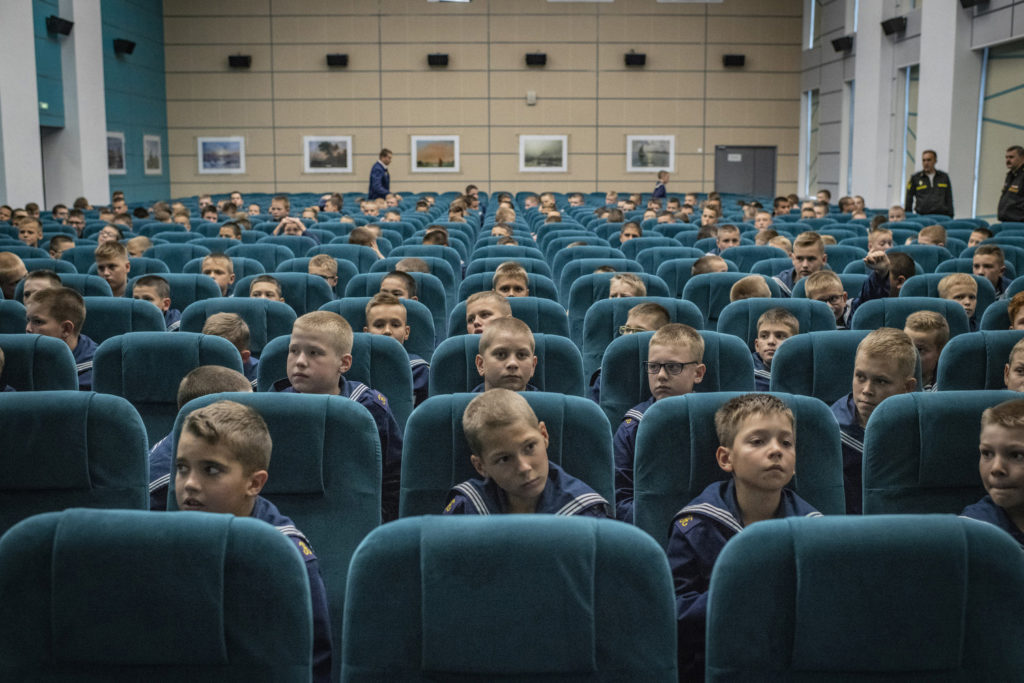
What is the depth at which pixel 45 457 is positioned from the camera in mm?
2889

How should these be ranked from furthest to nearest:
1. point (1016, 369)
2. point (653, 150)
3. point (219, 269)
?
point (653, 150), point (219, 269), point (1016, 369)

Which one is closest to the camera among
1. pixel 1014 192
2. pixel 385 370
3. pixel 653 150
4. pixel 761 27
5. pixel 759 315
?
pixel 385 370

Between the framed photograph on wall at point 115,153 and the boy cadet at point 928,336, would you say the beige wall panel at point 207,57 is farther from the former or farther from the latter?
the boy cadet at point 928,336

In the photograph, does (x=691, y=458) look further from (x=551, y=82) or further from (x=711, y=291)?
(x=551, y=82)

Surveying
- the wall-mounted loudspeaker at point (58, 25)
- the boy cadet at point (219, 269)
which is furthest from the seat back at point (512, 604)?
the wall-mounted loudspeaker at point (58, 25)

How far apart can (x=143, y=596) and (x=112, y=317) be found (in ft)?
13.3

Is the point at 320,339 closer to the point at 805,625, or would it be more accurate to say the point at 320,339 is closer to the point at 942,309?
the point at 805,625

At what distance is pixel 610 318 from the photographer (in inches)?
215

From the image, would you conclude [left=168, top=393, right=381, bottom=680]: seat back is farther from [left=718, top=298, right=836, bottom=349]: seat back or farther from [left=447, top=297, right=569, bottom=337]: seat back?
[left=718, top=298, right=836, bottom=349]: seat back

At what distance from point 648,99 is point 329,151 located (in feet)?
27.4

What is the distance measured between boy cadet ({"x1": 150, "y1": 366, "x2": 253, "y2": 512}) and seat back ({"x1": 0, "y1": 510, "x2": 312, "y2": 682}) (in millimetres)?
1272

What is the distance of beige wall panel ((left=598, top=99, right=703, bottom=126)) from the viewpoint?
25.5m

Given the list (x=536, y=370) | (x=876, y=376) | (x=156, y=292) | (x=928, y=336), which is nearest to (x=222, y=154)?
(x=156, y=292)

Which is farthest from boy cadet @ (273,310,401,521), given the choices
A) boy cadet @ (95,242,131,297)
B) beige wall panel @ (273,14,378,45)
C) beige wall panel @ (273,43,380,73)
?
beige wall panel @ (273,14,378,45)
